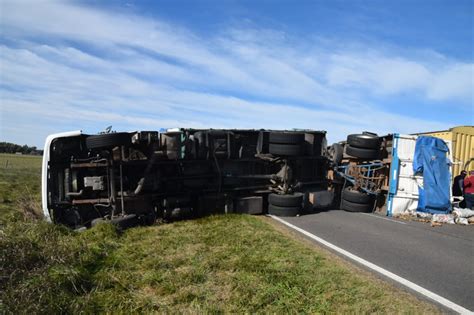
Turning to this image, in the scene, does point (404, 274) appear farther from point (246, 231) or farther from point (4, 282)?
point (4, 282)

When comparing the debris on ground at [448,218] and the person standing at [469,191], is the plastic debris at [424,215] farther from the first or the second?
the person standing at [469,191]

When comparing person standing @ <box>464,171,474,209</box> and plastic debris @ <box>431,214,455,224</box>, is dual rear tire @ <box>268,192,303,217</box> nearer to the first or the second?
plastic debris @ <box>431,214,455,224</box>

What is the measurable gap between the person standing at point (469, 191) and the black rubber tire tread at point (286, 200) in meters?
4.96

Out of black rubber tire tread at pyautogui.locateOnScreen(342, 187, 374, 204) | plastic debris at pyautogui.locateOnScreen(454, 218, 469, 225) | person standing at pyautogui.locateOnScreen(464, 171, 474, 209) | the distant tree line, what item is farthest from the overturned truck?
the distant tree line

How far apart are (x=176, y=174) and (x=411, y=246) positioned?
5.29 meters

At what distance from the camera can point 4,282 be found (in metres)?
3.62

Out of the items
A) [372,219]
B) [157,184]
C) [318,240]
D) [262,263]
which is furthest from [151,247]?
[372,219]

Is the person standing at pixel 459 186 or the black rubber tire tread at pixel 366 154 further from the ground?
the black rubber tire tread at pixel 366 154

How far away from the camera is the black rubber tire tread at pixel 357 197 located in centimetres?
978

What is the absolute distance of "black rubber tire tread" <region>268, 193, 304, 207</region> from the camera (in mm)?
8906

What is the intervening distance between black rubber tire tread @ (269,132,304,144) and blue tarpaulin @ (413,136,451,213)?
10.8ft

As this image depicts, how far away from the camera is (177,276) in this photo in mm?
4258

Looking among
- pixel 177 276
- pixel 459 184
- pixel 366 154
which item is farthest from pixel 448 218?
pixel 177 276

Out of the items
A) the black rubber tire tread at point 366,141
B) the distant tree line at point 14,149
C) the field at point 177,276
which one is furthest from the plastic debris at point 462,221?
the distant tree line at point 14,149
